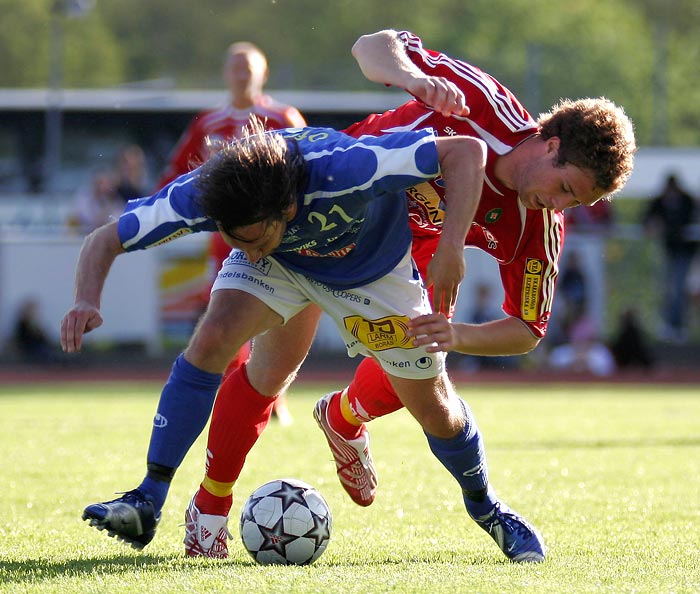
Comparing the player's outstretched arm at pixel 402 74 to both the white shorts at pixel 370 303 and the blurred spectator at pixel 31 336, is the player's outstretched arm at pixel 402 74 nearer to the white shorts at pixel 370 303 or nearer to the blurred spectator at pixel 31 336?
the white shorts at pixel 370 303

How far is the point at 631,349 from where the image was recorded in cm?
1658

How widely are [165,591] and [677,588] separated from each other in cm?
157

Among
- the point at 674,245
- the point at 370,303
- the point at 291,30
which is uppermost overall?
the point at 291,30

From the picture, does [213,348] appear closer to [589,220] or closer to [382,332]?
[382,332]

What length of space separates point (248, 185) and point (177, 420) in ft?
3.10

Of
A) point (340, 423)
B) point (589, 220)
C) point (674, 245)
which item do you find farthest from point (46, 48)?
point (340, 423)

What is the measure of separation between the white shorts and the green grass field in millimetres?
719

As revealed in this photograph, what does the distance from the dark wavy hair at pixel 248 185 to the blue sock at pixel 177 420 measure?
25.1 inches

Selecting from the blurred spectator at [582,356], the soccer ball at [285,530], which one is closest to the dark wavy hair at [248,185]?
the soccer ball at [285,530]

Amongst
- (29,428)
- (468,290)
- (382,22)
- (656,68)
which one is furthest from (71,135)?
(382,22)

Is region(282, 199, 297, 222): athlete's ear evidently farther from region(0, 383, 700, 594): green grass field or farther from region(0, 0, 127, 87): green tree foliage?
region(0, 0, 127, 87): green tree foliage

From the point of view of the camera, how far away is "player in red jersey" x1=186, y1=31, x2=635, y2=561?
4.18 m

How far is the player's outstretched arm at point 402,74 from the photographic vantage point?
4.17m

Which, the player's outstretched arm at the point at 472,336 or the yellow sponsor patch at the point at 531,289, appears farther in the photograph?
the yellow sponsor patch at the point at 531,289
